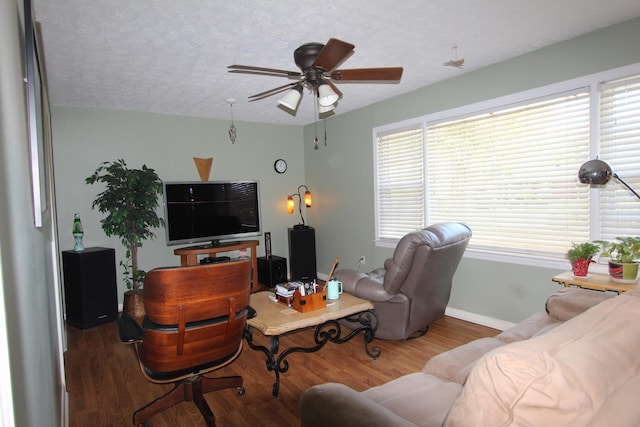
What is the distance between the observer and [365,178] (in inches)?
197

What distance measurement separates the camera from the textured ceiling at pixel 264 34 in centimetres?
228

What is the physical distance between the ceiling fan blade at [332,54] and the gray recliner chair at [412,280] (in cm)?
147

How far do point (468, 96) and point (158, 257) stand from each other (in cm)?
425

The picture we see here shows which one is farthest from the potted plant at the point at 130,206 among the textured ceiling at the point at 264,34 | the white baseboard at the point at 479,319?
the white baseboard at the point at 479,319

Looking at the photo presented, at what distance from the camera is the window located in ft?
9.27

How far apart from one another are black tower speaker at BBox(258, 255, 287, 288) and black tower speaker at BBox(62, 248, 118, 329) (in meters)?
1.90

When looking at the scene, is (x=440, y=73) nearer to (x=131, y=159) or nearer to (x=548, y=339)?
(x=548, y=339)

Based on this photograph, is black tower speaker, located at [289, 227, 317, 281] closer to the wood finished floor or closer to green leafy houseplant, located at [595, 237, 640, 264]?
the wood finished floor

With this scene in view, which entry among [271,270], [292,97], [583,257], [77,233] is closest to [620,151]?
[583,257]

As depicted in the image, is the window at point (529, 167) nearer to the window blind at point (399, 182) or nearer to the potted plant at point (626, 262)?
the window blind at point (399, 182)

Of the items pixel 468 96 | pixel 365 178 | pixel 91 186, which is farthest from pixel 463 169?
pixel 91 186

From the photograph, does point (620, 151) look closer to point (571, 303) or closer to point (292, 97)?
point (571, 303)

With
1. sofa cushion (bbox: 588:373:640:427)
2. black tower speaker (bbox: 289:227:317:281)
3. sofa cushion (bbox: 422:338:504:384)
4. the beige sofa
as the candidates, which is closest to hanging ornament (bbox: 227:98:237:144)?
black tower speaker (bbox: 289:227:317:281)

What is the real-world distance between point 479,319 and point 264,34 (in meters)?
3.31
